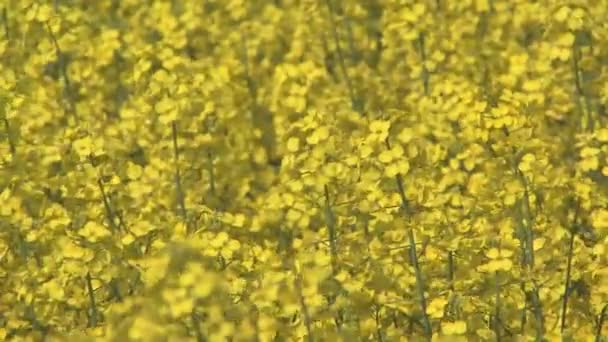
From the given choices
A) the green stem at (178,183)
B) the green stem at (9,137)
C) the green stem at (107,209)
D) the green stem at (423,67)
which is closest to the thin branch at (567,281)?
the green stem at (178,183)

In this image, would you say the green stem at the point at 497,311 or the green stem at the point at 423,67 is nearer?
the green stem at the point at 497,311

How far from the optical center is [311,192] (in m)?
6.64

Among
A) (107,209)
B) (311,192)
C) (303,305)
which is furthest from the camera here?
(107,209)

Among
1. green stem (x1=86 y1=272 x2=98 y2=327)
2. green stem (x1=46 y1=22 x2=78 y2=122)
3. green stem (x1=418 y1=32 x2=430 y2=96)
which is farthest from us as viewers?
green stem (x1=418 y1=32 x2=430 y2=96)

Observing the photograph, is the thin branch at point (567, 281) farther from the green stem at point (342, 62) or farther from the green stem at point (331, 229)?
the green stem at point (342, 62)

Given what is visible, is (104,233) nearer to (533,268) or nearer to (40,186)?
(40,186)

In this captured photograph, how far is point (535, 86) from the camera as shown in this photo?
7969 mm

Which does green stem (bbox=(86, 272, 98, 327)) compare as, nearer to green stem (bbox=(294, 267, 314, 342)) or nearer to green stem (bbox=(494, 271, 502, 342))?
green stem (bbox=(294, 267, 314, 342))

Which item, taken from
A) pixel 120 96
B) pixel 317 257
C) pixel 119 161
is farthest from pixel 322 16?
pixel 317 257

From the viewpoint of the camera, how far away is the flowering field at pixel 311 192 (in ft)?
19.5

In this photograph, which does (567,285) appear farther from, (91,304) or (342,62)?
(342,62)

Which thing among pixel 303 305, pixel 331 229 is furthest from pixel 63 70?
A: pixel 303 305

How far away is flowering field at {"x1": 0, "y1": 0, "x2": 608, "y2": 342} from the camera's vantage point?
594 centimetres

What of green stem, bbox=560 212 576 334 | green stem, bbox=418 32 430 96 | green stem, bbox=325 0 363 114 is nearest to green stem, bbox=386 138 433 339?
green stem, bbox=560 212 576 334
